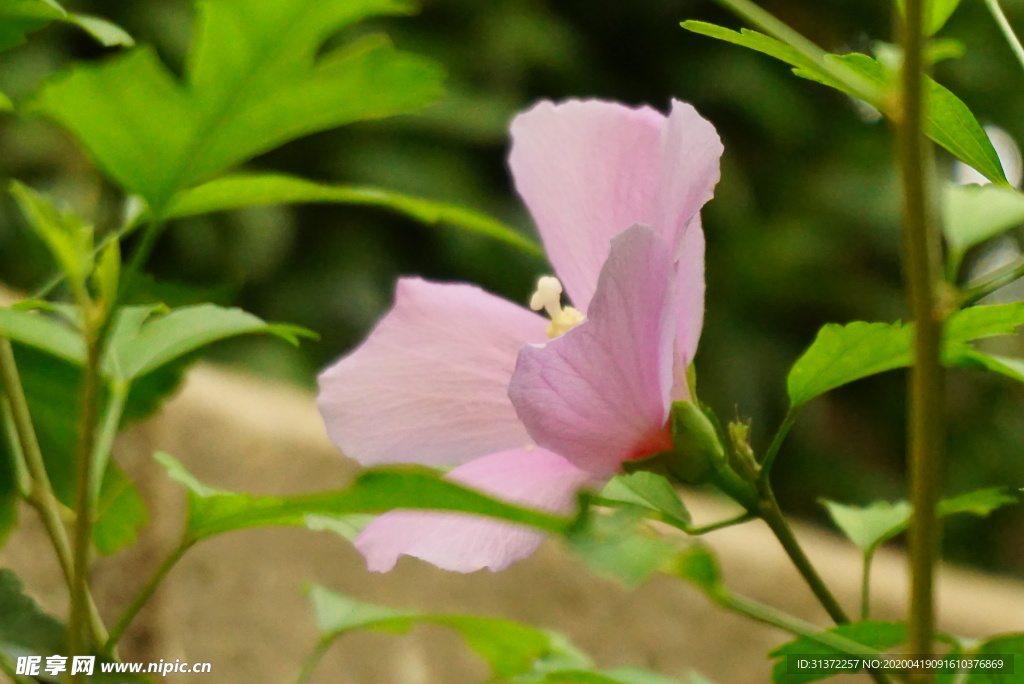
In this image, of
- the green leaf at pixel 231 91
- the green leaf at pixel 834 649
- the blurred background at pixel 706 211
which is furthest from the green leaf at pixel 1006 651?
the blurred background at pixel 706 211

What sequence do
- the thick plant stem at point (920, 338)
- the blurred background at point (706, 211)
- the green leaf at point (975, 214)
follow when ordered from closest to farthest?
the thick plant stem at point (920, 338)
the green leaf at point (975, 214)
the blurred background at point (706, 211)

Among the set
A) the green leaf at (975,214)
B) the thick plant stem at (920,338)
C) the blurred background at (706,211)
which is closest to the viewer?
the thick plant stem at (920,338)

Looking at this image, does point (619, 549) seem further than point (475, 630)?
No

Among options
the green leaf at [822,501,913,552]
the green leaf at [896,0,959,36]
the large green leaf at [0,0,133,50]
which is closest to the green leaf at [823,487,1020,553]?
the green leaf at [822,501,913,552]

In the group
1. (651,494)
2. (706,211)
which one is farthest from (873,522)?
(706,211)

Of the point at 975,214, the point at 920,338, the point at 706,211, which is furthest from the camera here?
the point at 706,211

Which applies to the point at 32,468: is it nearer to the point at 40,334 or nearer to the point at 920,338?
the point at 40,334

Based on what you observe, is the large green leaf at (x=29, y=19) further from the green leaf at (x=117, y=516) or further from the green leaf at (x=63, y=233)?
the green leaf at (x=117, y=516)
